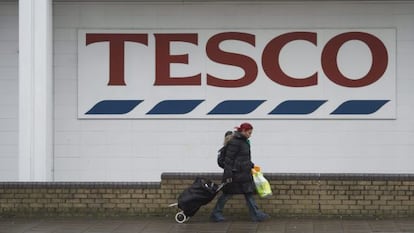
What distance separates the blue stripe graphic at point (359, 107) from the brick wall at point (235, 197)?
129 inches

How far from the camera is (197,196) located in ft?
38.6

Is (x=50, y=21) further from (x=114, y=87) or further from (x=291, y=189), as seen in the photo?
(x=291, y=189)

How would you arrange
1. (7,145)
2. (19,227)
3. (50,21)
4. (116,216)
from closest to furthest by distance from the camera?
(19,227) → (116,216) → (50,21) → (7,145)

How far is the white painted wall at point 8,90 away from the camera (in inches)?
622

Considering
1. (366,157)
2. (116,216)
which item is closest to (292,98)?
(366,157)

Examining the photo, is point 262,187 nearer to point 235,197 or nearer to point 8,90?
point 235,197

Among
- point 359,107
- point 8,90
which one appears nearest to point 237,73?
point 359,107

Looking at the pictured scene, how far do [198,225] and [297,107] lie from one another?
4599mm

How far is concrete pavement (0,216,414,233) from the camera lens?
11305mm

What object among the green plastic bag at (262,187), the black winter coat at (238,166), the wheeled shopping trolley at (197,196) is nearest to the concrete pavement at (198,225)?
the wheeled shopping trolley at (197,196)

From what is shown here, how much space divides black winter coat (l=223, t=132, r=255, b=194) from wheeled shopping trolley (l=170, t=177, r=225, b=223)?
0.75 feet

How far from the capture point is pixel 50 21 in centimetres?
1482

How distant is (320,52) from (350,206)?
426cm

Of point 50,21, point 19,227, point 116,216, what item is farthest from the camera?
point 50,21
